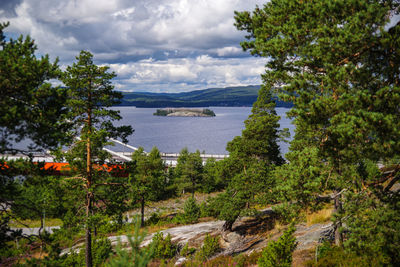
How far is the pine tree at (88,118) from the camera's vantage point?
1401 centimetres

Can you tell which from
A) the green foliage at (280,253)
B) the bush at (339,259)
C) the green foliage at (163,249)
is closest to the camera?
the bush at (339,259)

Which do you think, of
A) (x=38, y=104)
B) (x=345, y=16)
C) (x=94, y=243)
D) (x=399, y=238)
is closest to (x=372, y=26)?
(x=345, y=16)

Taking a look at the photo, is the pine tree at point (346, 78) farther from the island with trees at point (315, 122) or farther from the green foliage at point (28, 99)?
the green foliage at point (28, 99)

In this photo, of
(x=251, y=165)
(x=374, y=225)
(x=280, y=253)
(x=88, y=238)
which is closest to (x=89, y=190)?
(x=88, y=238)

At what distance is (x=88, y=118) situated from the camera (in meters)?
14.9

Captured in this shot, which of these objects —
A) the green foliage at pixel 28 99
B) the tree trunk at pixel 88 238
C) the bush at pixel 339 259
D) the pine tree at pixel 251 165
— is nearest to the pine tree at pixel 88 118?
the tree trunk at pixel 88 238

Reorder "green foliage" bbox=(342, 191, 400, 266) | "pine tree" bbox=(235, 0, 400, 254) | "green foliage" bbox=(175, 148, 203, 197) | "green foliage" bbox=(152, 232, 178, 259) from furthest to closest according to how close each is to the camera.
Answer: "green foliage" bbox=(175, 148, 203, 197), "green foliage" bbox=(152, 232, 178, 259), "green foliage" bbox=(342, 191, 400, 266), "pine tree" bbox=(235, 0, 400, 254)

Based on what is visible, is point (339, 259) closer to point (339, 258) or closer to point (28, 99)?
point (339, 258)

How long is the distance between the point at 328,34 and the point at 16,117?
8.18 meters

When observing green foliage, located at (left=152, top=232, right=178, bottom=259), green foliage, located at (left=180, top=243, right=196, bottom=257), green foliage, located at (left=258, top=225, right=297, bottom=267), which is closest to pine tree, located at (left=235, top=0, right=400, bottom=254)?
green foliage, located at (left=258, top=225, right=297, bottom=267)

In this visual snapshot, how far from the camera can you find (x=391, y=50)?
685 centimetres

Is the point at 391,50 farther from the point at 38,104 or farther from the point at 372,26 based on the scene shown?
the point at 38,104

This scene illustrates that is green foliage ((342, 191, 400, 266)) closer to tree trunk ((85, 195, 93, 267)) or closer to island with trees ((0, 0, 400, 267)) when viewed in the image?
island with trees ((0, 0, 400, 267))

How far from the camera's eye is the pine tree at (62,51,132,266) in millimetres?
14008
